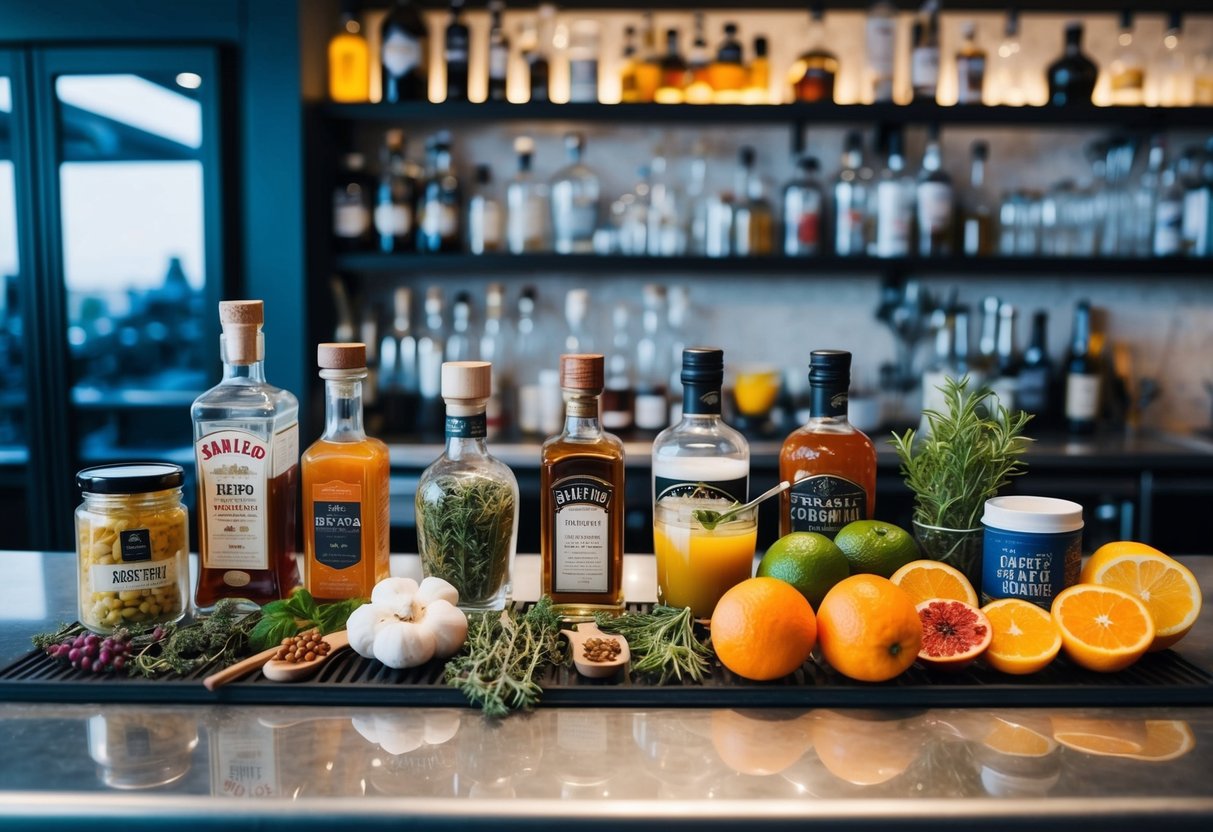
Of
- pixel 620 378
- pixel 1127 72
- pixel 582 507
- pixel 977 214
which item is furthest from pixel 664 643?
pixel 1127 72

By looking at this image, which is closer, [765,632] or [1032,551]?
[765,632]

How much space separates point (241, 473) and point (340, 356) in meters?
0.17

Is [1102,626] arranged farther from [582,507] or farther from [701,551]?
[582,507]

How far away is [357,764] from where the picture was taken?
81 centimetres

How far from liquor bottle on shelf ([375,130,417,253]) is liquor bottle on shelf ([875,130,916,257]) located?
130cm

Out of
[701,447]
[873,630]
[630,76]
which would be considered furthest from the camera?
[630,76]

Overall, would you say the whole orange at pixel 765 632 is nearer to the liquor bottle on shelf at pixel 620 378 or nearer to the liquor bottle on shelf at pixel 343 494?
the liquor bottle on shelf at pixel 343 494

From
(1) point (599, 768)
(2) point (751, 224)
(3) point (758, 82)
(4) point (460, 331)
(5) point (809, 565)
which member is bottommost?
(1) point (599, 768)

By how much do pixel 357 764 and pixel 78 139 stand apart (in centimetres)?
Answer: 252

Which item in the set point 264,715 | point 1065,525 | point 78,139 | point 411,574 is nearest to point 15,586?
point 411,574

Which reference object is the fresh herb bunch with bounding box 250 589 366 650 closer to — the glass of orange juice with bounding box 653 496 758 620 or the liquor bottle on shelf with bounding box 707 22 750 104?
the glass of orange juice with bounding box 653 496 758 620

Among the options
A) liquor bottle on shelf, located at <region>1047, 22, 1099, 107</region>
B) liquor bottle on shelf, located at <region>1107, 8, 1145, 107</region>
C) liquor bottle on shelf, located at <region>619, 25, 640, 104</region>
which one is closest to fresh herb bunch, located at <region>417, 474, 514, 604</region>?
liquor bottle on shelf, located at <region>619, 25, 640, 104</region>

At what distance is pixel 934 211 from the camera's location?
2.87m

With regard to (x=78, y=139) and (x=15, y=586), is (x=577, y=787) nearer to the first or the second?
(x=15, y=586)
